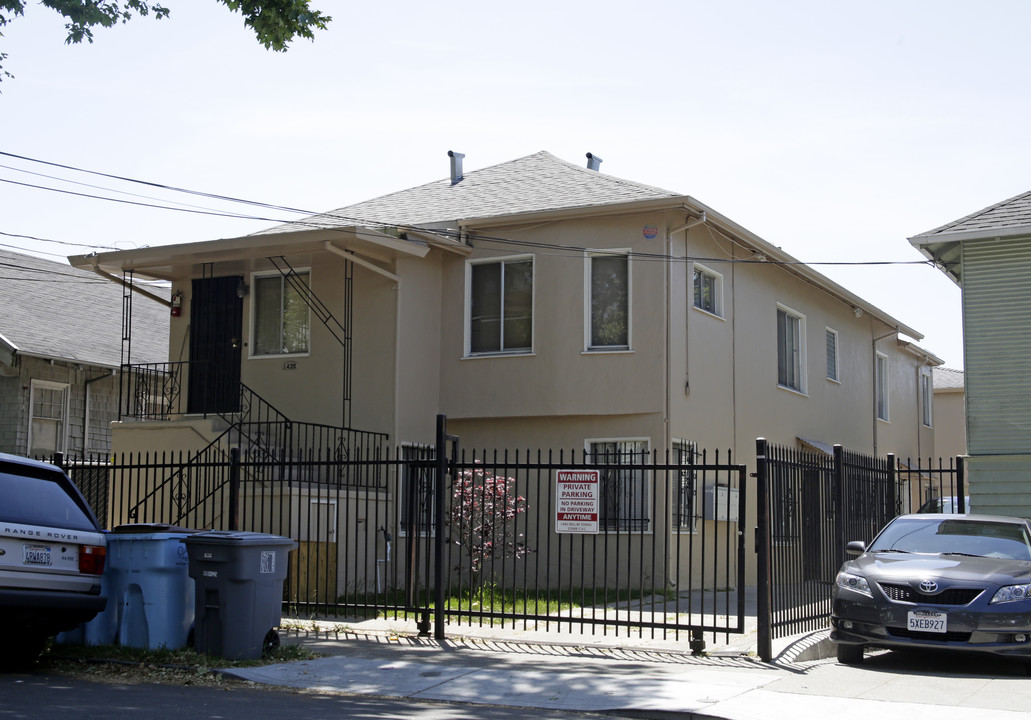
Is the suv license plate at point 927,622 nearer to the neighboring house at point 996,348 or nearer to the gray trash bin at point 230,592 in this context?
the gray trash bin at point 230,592

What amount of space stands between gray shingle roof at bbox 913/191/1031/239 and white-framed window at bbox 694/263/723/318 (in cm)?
323

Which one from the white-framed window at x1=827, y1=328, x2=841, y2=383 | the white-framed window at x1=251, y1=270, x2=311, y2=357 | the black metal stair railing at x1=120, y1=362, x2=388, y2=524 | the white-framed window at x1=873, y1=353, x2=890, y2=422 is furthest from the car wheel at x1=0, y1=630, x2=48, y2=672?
the white-framed window at x1=873, y1=353, x2=890, y2=422

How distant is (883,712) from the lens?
25.6 feet

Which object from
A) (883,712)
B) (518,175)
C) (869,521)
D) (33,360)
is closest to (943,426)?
→ (518,175)

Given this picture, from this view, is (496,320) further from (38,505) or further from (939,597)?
(38,505)

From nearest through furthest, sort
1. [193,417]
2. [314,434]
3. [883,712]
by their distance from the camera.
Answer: [883,712] < [314,434] < [193,417]

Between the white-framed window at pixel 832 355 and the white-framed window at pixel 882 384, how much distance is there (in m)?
2.93

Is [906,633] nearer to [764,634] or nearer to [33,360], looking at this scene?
[764,634]

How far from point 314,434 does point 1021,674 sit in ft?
34.1

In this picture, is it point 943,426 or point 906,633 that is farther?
point 943,426

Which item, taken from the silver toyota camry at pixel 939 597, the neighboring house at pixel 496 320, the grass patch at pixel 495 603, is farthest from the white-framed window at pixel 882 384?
the silver toyota camry at pixel 939 597

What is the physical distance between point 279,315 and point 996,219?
11.4 metres

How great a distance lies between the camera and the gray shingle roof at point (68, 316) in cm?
2175

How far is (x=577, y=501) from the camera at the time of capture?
11.1m
